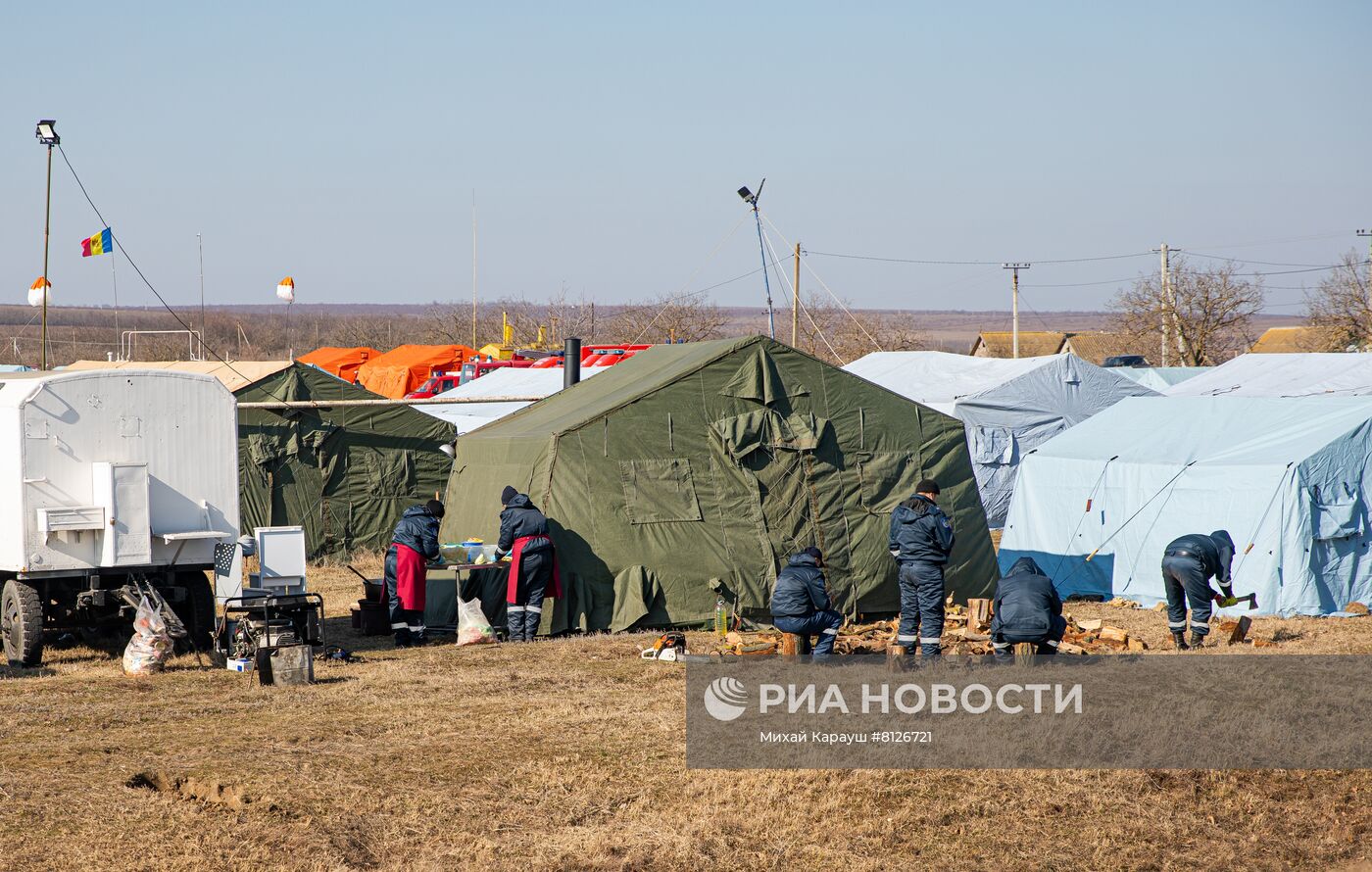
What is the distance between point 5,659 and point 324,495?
8230 millimetres

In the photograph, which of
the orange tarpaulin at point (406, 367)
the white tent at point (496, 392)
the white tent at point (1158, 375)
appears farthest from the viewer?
the orange tarpaulin at point (406, 367)

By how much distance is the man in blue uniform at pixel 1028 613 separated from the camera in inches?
424

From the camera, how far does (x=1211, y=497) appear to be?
15.9 meters

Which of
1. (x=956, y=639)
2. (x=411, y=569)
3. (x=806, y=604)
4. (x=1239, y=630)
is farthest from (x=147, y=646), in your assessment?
(x=1239, y=630)

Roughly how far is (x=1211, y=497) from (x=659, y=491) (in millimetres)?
6458

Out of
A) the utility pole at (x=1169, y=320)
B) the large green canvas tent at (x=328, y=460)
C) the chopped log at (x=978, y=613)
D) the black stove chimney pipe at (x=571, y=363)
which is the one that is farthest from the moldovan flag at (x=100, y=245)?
the utility pole at (x=1169, y=320)

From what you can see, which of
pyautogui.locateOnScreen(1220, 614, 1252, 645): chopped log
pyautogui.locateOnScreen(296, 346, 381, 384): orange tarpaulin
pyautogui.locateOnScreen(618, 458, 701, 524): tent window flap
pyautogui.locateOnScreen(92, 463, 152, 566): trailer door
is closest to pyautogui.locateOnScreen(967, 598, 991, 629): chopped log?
pyautogui.locateOnScreen(1220, 614, 1252, 645): chopped log

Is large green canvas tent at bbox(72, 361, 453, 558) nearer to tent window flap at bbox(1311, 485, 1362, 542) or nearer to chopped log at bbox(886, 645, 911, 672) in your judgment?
chopped log at bbox(886, 645, 911, 672)

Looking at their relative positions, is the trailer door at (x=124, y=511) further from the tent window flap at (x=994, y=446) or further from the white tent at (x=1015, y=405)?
the tent window flap at (x=994, y=446)

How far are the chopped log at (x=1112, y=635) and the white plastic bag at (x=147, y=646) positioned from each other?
336 inches

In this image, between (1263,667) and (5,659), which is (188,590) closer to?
(5,659)

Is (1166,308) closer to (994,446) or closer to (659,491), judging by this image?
(994,446)

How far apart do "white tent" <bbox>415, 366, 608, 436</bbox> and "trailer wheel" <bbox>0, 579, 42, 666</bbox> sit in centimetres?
1087

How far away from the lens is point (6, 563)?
480 inches
